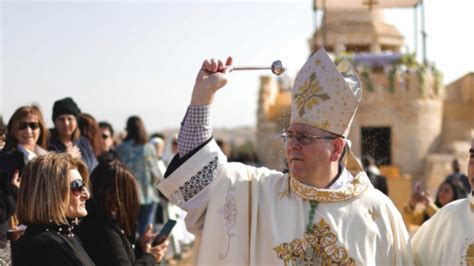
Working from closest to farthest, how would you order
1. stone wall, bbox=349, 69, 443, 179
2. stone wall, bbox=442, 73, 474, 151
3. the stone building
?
1. the stone building
2. stone wall, bbox=349, 69, 443, 179
3. stone wall, bbox=442, 73, 474, 151

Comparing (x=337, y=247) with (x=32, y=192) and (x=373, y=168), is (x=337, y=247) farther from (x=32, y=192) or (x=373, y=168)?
(x=373, y=168)

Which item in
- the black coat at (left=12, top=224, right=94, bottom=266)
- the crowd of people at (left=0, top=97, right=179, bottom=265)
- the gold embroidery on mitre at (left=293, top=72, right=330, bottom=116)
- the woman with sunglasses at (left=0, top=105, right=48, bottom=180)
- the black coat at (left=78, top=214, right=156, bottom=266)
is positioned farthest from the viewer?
the woman with sunglasses at (left=0, top=105, right=48, bottom=180)

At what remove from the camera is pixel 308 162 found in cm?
432

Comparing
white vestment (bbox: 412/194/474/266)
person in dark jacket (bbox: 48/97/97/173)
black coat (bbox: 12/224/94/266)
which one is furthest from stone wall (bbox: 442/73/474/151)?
black coat (bbox: 12/224/94/266)

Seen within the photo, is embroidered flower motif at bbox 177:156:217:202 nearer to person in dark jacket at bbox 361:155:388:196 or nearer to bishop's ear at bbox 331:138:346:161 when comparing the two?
bishop's ear at bbox 331:138:346:161

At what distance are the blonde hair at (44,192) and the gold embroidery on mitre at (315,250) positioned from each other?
1055mm

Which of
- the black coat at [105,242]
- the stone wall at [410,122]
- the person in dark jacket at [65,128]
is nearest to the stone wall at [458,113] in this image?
the stone wall at [410,122]

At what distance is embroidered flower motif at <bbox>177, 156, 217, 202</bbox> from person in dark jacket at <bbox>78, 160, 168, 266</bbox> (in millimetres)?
831

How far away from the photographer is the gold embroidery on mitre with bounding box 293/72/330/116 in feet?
14.6

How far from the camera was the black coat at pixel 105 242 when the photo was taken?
4824mm

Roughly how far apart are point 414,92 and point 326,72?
28558 millimetres

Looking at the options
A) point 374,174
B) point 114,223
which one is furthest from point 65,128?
point 374,174

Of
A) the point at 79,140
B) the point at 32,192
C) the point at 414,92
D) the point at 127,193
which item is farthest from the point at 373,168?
the point at 414,92

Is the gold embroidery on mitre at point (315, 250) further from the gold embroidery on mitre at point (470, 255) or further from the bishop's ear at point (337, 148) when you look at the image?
the gold embroidery on mitre at point (470, 255)
